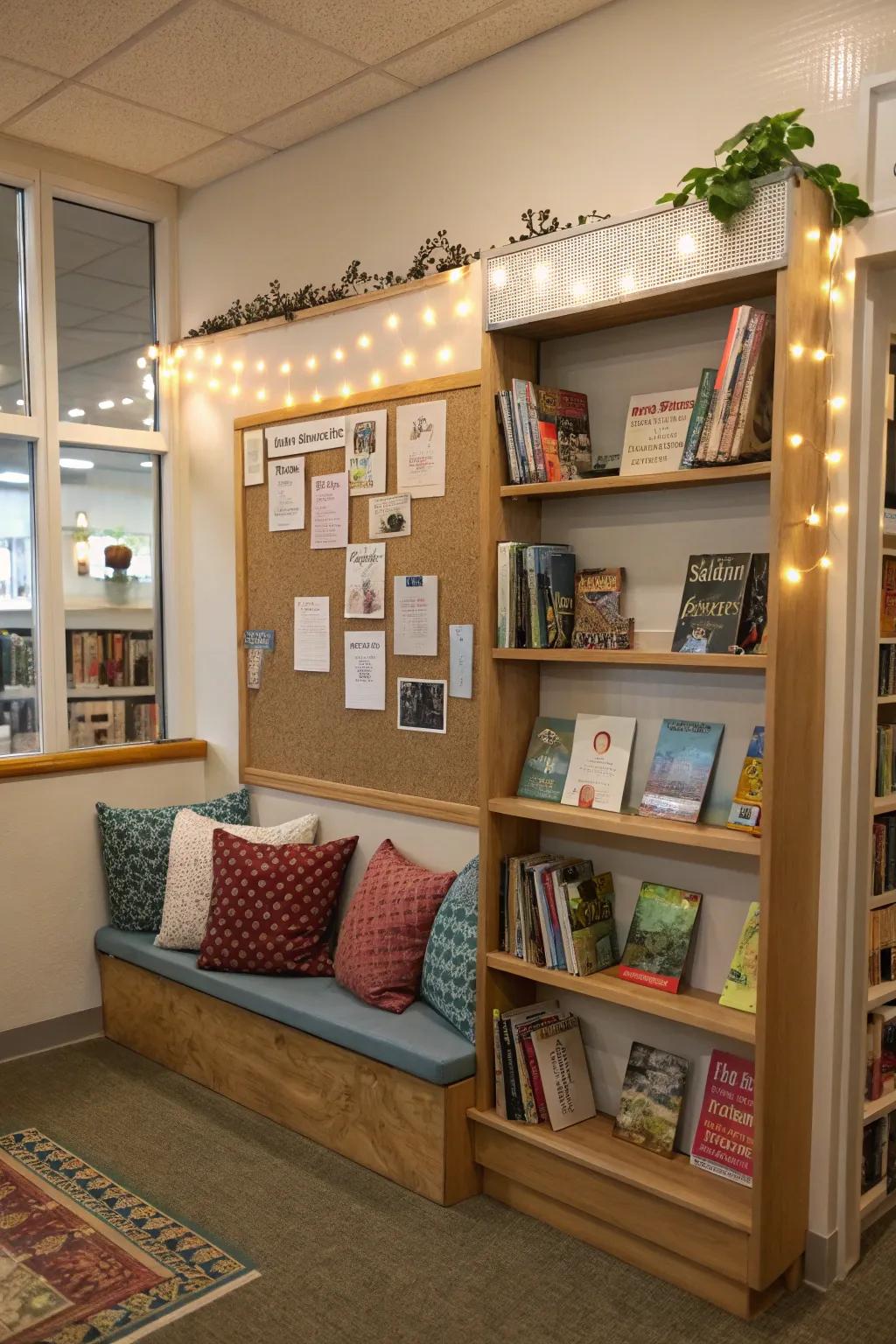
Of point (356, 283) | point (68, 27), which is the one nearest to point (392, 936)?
point (356, 283)

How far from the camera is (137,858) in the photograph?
3904mm

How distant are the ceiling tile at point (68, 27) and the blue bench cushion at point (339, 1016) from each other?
2711 mm

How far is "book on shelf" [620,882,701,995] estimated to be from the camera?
8.75ft

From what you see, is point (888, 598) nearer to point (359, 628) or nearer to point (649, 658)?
point (649, 658)

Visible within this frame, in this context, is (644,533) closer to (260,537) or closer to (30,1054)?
(260,537)

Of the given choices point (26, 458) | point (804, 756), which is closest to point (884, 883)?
point (804, 756)

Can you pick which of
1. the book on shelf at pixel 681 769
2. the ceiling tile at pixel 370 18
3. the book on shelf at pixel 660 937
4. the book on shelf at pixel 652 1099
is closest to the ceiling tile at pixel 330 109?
the ceiling tile at pixel 370 18

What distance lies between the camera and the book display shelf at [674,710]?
92.1 inches

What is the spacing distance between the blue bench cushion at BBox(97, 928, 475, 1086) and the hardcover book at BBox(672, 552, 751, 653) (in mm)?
1190

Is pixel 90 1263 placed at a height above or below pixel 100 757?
below

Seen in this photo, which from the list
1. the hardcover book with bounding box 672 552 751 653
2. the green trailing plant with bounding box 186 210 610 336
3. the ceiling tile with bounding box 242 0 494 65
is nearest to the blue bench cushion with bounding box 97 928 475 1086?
the hardcover book with bounding box 672 552 751 653

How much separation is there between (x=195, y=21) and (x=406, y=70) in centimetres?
60

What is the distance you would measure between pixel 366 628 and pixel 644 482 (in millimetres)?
1279

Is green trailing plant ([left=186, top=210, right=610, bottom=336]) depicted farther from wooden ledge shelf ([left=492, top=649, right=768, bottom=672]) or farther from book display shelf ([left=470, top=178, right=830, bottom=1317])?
wooden ledge shelf ([left=492, top=649, right=768, bottom=672])
